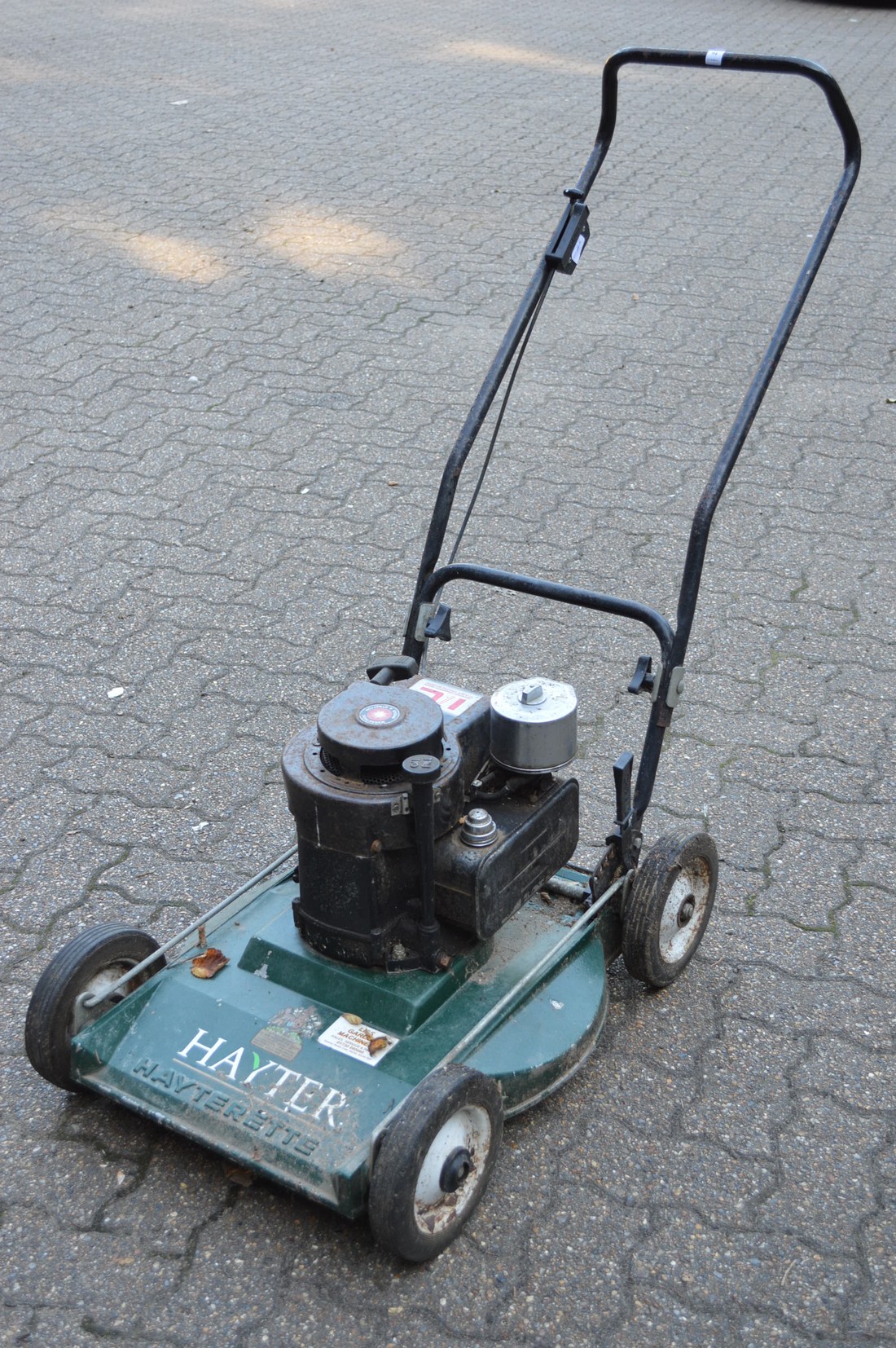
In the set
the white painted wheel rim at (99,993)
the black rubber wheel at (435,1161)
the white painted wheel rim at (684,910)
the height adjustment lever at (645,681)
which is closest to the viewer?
the black rubber wheel at (435,1161)

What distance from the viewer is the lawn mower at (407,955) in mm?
2129

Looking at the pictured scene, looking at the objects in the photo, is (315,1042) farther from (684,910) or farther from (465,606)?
(465,606)

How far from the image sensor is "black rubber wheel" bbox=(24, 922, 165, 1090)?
231cm

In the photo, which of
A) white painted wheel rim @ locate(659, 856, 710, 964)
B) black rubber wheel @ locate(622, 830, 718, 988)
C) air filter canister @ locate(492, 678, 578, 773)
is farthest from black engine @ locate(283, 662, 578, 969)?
white painted wheel rim @ locate(659, 856, 710, 964)

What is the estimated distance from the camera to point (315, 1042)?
226 centimetres

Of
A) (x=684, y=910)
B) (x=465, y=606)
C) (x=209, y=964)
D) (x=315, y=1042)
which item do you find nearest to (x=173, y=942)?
(x=209, y=964)

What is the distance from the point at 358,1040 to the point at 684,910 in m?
0.82

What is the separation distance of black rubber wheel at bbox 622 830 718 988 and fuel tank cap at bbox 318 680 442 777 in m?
0.59

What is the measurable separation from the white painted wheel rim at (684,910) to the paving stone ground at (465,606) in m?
0.12

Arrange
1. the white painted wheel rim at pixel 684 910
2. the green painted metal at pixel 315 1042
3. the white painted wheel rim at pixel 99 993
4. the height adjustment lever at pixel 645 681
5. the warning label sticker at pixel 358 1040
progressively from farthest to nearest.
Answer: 1. the white painted wheel rim at pixel 684 910
2. the height adjustment lever at pixel 645 681
3. the white painted wheel rim at pixel 99 993
4. the warning label sticker at pixel 358 1040
5. the green painted metal at pixel 315 1042

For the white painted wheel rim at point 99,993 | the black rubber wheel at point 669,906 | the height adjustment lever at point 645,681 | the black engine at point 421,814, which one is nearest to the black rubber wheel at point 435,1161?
the black engine at point 421,814

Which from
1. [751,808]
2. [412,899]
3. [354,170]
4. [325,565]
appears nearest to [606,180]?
[354,170]

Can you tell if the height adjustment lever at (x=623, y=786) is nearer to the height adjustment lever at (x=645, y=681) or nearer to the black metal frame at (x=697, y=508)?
the black metal frame at (x=697, y=508)

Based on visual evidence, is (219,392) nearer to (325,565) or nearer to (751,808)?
(325,565)
